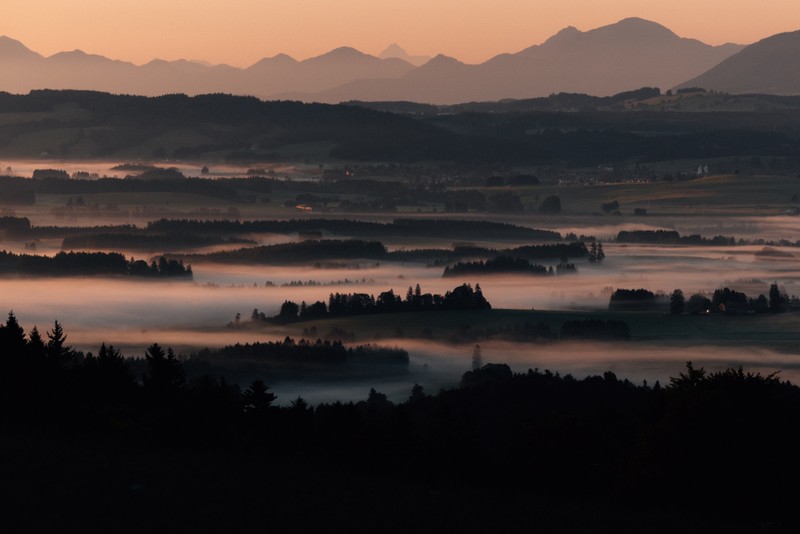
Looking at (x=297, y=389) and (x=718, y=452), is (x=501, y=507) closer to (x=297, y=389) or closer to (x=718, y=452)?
(x=718, y=452)

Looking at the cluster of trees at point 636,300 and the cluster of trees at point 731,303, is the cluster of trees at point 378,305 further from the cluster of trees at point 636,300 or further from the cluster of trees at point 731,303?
the cluster of trees at point 731,303

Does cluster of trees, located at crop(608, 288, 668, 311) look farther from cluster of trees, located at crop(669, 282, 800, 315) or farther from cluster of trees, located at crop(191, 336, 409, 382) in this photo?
cluster of trees, located at crop(191, 336, 409, 382)

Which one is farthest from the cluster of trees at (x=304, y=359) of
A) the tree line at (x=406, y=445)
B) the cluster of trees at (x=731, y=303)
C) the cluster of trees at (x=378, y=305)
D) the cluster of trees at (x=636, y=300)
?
the tree line at (x=406, y=445)

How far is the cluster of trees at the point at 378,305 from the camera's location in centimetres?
17538

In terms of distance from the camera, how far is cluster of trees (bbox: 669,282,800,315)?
17212cm

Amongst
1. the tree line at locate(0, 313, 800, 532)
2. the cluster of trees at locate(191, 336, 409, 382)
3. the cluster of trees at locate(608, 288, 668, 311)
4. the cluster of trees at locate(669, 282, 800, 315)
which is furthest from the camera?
the cluster of trees at locate(608, 288, 668, 311)

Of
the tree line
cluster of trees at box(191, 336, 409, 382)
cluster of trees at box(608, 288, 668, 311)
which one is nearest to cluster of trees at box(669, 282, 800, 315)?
cluster of trees at box(608, 288, 668, 311)

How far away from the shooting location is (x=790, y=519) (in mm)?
50969

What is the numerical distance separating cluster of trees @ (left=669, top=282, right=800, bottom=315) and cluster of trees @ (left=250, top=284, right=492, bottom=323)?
54.4ft

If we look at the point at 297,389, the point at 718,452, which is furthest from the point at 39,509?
the point at 297,389

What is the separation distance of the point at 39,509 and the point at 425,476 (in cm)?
1448

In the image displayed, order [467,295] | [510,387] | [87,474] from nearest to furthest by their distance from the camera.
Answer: [87,474] → [510,387] → [467,295]

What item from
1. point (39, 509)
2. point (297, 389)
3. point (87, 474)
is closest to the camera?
point (39, 509)

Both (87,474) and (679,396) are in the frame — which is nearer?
(87,474)
